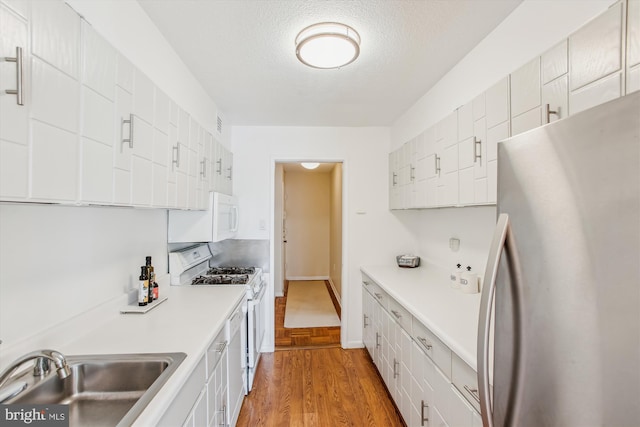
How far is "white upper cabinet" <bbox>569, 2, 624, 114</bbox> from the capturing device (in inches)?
35.5

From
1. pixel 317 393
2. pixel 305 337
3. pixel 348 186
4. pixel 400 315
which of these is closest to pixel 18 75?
pixel 400 315

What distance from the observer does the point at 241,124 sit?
3.27 m

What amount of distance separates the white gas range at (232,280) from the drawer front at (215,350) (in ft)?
2.00

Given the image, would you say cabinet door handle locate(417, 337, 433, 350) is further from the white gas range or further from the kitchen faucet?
the kitchen faucet

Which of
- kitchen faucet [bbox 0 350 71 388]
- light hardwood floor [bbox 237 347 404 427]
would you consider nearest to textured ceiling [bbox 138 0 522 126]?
kitchen faucet [bbox 0 350 71 388]

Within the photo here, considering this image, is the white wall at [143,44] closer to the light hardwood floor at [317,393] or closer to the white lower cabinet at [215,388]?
the white lower cabinet at [215,388]

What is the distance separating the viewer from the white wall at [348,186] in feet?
10.8

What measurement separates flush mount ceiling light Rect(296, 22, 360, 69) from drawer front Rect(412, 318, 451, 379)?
1.64 meters

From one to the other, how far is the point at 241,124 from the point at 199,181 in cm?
138

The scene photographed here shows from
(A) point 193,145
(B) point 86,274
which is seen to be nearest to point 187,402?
(B) point 86,274

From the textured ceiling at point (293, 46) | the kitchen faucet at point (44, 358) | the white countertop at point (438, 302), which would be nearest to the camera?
the kitchen faucet at point (44, 358)

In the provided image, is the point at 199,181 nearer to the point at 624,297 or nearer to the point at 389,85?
the point at 389,85

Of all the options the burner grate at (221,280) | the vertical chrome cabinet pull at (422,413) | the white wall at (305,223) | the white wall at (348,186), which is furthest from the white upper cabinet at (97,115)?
the white wall at (305,223)

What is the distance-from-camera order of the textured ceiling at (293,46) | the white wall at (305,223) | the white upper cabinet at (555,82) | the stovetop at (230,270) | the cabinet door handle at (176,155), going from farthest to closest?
the white wall at (305,223) < the stovetop at (230,270) < the cabinet door handle at (176,155) < the textured ceiling at (293,46) < the white upper cabinet at (555,82)
